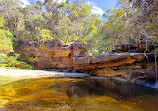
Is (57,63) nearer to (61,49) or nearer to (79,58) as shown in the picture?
(61,49)

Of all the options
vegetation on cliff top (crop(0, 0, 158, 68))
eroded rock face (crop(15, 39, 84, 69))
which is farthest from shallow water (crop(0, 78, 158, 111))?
eroded rock face (crop(15, 39, 84, 69))

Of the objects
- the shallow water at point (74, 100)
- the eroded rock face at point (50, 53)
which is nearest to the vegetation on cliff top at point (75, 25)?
the eroded rock face at point (50, 53)

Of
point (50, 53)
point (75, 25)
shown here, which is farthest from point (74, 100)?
point (75, 25)

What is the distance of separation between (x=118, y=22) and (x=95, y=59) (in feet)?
24.0

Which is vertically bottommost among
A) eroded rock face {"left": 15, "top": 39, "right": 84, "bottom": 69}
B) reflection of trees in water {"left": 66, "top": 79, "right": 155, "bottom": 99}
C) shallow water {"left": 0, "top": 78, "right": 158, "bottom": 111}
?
reflection of trees in water {"left": 66, "top": 79, "right": 155, "bottom": 99}

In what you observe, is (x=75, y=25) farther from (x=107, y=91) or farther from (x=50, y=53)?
(x=107, y=91)

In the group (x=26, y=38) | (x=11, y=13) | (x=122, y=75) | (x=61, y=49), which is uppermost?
(x=11, y=13)

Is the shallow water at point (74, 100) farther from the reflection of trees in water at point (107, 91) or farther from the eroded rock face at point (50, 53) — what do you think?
the eroded rock face at point (50, 53)

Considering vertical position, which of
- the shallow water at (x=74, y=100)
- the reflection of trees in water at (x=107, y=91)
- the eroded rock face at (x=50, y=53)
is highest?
the eroded rock face at (x=50, y=53)

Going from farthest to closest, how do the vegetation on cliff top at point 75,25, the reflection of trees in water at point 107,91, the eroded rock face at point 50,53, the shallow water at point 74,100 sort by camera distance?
the eroded rock face at point 50,53 → the reflection of trees in water at point 107,91 → the vegetation on cliff top at point 75,25 → the shallow water at point 74,100

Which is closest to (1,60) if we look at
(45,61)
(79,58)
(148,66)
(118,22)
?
(45,61)

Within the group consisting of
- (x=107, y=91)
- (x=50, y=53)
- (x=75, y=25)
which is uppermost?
(x=75, y=25)

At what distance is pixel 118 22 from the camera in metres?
6.05

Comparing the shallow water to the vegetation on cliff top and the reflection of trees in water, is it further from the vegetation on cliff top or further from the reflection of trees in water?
the vegetation on cliff top
